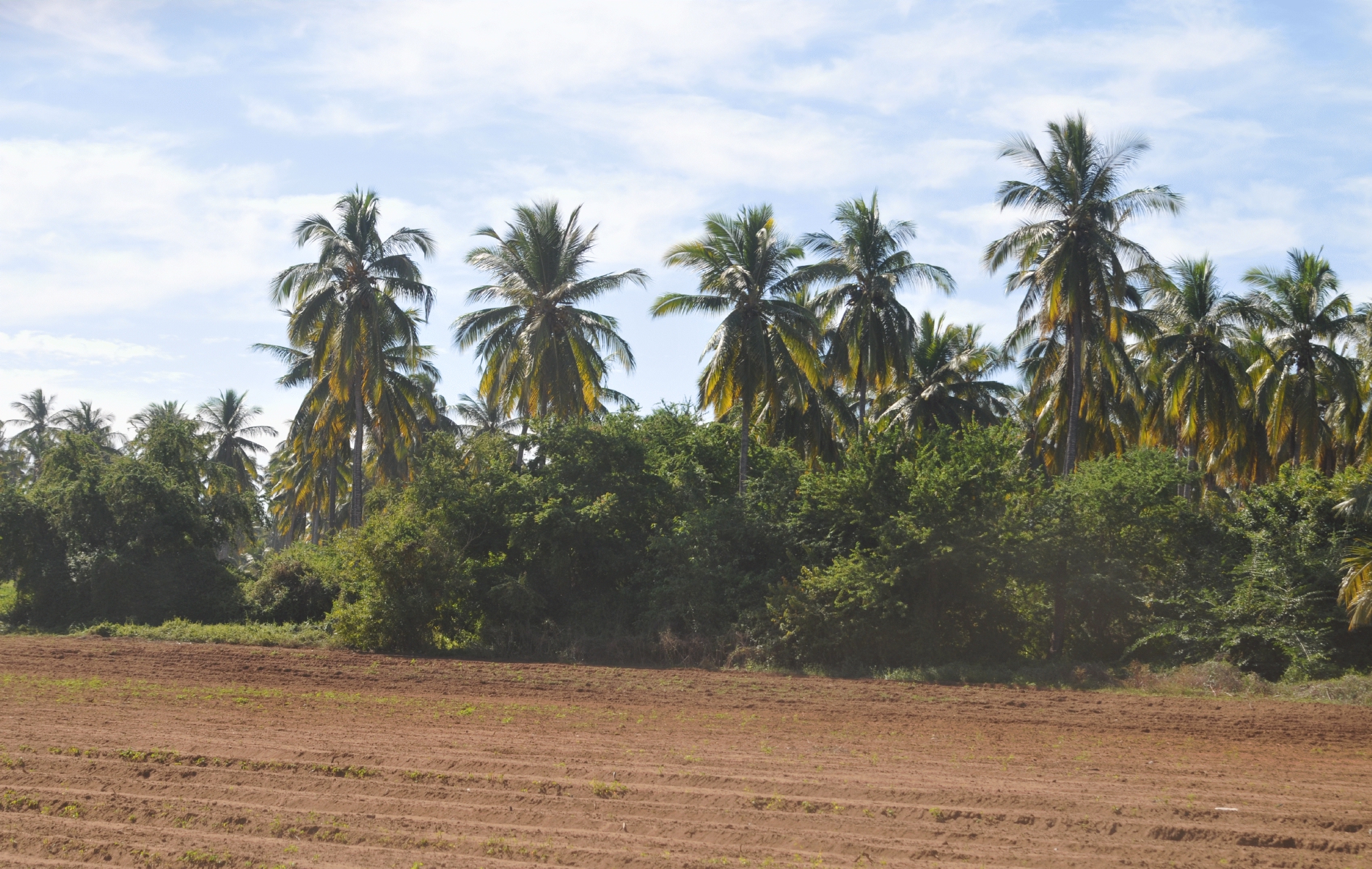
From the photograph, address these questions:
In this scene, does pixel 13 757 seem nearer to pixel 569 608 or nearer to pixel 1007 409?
pixel 569 608

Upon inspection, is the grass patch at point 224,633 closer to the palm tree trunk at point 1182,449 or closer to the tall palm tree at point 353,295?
the tall palm tree at point 353,295

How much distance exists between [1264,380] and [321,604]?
3123cm

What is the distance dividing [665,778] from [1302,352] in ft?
99.1

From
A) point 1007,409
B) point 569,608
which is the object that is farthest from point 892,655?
point 1007,409

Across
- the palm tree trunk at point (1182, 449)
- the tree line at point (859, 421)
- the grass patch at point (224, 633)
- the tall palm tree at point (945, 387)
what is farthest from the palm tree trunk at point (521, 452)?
the palm tree trunk at point (1182, 449)

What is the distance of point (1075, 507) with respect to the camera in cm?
2105

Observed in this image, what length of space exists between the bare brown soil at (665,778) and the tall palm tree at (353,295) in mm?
16771

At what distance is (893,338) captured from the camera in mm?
32156

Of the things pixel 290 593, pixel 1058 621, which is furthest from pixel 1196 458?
pixel 290 593

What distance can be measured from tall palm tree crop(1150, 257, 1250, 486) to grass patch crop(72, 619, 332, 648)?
90.2ft

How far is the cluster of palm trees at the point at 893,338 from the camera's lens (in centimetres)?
2652

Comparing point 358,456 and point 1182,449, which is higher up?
point 1182,449

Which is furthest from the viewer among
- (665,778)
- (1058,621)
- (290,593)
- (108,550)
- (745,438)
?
(290,593)

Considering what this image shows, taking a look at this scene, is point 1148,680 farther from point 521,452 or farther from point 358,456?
point 358,456
